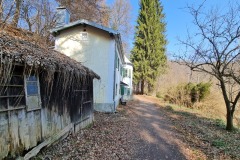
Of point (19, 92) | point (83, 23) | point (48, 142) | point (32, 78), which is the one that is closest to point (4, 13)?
point (32, 78)

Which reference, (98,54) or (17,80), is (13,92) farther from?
(98,54)

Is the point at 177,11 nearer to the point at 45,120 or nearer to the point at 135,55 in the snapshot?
the point at 45,120

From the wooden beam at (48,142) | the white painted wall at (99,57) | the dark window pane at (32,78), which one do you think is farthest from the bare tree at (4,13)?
the white painted wall at (99,57)

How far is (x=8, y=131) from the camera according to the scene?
5.02 m

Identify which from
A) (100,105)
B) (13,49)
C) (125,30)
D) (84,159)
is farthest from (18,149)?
(125,30)

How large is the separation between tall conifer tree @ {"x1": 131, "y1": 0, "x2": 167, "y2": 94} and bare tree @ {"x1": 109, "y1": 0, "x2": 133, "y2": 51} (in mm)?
2391

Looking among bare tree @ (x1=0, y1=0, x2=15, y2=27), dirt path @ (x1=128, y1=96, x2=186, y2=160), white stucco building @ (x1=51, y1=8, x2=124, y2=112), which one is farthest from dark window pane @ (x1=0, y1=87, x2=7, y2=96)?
white stucco building @ (x1=51, y1=8, x2=124, y2=112)

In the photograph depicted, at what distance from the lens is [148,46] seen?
112ft

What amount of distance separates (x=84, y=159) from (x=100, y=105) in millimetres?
8604

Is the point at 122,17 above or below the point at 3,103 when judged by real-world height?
above

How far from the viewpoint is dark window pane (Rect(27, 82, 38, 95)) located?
5.83 meters

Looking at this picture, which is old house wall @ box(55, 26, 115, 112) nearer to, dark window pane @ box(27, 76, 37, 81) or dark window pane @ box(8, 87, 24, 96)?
dark window pane @ box(27, 76, 37, 81)

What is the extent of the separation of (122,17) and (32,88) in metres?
32.3

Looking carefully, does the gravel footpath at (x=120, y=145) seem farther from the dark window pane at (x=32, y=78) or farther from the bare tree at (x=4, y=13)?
the bare tree at (x=4, y=13)
